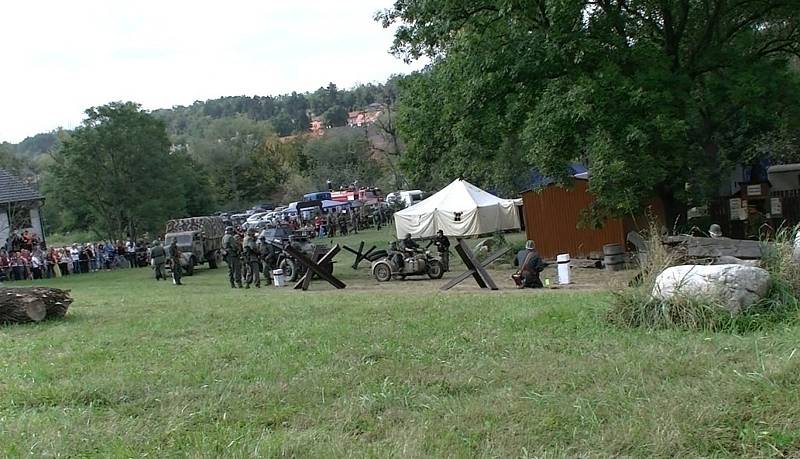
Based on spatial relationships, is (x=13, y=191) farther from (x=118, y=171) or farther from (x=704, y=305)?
(x=704, y=305)

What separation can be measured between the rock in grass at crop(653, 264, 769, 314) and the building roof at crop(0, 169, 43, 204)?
3569cm

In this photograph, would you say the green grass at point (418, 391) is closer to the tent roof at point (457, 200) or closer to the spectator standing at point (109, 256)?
the tent roof at point (457, 200)

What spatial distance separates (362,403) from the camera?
5090 millimetres

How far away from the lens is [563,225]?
22.9m

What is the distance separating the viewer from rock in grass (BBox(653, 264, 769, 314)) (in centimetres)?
682

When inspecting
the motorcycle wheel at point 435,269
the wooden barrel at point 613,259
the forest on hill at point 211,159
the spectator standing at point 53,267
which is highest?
the forest on hill at point 211,159

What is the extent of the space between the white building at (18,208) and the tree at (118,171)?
2870 millimetres

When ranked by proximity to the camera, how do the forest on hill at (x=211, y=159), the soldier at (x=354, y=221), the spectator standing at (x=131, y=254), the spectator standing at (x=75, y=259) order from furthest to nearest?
the soldier at (x=354, y=221), the forest on hill at (x=211, y=159), the spectator standing at (x=131, y=254), the spectator standing at (x=75, y=259)

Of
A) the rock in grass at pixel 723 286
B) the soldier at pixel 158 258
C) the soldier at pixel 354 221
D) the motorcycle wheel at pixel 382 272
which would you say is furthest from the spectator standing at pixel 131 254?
the rock in grass at pixel 723 286

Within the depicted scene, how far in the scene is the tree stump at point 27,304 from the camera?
10781 mm

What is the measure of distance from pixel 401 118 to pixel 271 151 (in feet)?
213

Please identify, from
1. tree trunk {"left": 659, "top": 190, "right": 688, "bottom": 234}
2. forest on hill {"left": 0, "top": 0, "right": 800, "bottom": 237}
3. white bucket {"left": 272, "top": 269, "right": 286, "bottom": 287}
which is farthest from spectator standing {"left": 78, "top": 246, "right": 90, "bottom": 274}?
tree trunk {"left": 659, "top": 190, "right": 688, "bottom": 234}

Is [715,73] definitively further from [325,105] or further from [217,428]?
[325,105]

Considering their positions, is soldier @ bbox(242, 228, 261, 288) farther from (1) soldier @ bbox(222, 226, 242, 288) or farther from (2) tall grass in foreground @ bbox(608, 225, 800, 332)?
(2) tall grass in foreground @ bbox(608, 225, 800, 332)
